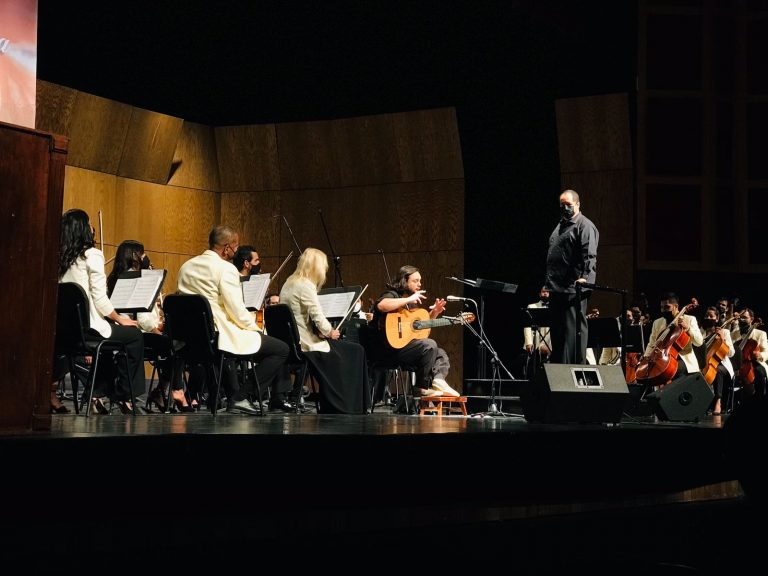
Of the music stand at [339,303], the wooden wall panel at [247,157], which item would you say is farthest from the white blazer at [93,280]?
the wooden wall panel at [247,157]

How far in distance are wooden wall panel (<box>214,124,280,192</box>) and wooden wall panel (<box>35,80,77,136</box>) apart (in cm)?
205

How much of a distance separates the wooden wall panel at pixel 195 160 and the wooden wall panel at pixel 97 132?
0.83 meters

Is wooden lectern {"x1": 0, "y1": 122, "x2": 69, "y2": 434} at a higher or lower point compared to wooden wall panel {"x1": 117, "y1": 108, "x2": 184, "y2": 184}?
lower

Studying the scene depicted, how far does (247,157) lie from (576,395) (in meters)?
7.56

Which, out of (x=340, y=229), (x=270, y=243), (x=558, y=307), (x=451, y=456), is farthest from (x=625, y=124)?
(x=451, y=456)

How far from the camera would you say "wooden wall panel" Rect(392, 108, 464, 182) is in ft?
35.5

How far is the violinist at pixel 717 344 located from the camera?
9234 mm

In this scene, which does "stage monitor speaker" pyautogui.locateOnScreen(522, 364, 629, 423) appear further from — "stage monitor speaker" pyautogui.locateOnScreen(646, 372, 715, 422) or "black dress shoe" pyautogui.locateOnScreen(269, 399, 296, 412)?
"black dress shoe" pyautogui.locateOnScreen(269, 399, 296, 412)

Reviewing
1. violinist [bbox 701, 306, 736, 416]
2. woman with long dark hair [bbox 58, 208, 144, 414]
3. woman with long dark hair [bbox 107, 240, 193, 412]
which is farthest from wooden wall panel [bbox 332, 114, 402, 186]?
woman with long dark hair [bbox 58, 208, 144, 414]

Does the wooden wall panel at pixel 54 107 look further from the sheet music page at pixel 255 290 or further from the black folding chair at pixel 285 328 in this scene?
the black folding chair at pixel 285 328

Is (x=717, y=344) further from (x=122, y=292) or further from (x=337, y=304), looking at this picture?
(x=122, y=292)

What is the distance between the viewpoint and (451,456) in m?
3.19

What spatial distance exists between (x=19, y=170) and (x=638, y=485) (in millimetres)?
2518

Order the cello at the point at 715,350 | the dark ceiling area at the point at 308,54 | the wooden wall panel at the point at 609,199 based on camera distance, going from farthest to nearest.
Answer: the wooden wall panel at the point at 609,199, the dark ceiling area at the point at 308,54, the cello at the point at 715,350
